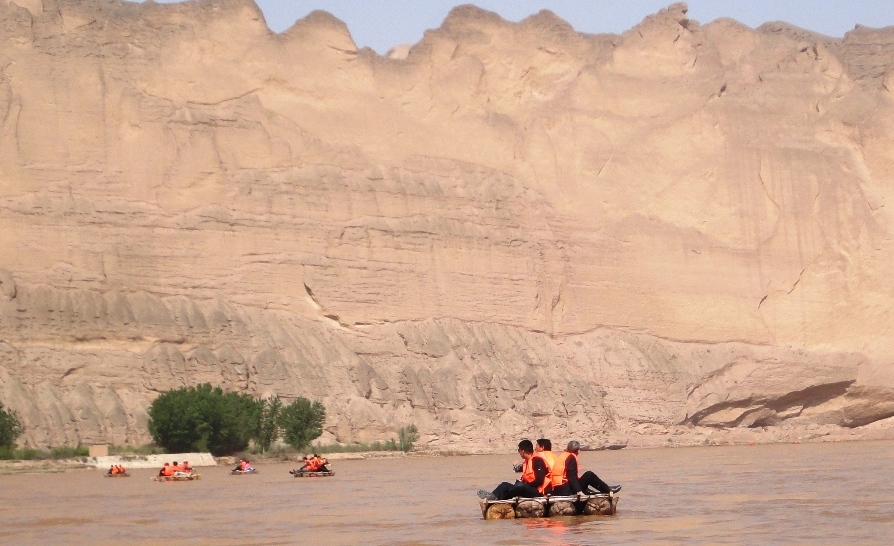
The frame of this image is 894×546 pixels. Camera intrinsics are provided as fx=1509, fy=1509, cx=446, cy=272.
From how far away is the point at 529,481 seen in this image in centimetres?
1934

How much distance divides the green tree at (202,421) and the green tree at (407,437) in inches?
223

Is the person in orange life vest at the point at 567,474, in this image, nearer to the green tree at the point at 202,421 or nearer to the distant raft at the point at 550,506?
the distant raft at the point at 550,506

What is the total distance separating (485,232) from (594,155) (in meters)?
7.60

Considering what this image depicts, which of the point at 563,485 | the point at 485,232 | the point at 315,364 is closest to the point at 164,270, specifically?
the point at 315,364

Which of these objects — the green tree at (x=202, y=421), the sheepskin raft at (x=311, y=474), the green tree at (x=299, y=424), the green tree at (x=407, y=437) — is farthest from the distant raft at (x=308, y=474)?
the green tree at (x=407, y=437)

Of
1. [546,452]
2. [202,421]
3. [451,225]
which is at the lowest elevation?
[546,452]

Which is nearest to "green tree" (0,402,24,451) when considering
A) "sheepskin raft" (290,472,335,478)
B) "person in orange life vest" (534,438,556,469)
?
"sheepskin raft" (290,472,335,478)

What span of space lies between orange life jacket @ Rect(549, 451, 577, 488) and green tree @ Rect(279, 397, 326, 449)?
101ft

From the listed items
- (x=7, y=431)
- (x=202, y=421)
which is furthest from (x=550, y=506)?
(x=7, y=431)

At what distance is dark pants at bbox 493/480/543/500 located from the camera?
19219 mm

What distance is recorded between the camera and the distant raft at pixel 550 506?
19156 millimetres

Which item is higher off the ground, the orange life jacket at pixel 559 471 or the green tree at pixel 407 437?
the green tree at pixel 407 437

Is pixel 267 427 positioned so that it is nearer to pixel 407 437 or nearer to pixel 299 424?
pixel 299 424

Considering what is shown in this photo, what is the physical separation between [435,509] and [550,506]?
344cm
